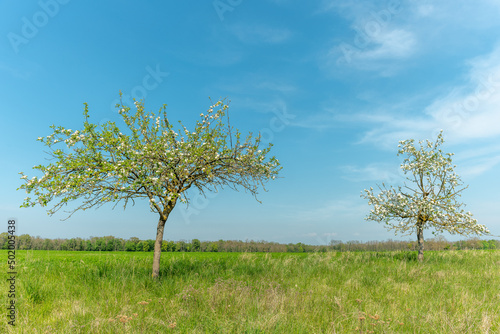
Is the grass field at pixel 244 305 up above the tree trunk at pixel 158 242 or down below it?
below

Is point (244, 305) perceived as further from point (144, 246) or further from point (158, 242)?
point (144, 246)

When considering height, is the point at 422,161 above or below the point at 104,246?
above

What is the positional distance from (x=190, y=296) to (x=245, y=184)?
4.79 m

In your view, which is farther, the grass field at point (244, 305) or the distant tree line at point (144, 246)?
the distant tree line at point (144, 246)

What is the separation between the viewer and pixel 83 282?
10.2 metres

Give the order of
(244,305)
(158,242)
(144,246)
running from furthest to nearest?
(144,246), (158,242), (244,305)

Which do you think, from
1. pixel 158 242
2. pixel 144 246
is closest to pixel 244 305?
pixel 158 242

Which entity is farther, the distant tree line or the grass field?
the distant tree line

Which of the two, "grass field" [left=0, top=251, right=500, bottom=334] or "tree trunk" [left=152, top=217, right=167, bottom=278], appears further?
"tree trunk" [left=152, top=217, right=167, bottom=278]

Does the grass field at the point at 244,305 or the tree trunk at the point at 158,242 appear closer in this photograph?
the grass field at the point at 244,305

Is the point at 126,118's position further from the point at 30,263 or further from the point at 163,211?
the point at 30,263

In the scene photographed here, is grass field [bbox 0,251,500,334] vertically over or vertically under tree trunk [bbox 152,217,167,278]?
under

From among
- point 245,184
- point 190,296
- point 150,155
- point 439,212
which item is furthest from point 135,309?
point 439,212

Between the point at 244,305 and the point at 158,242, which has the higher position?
the point at 158,242
